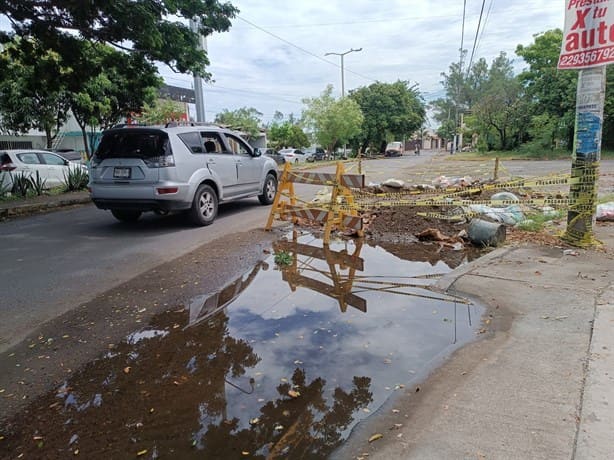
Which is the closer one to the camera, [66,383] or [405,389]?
[405,389]

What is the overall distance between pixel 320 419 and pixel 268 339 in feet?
3.85

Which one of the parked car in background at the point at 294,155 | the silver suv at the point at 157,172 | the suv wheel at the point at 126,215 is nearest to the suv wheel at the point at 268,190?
the silver suv at the point at 157,172

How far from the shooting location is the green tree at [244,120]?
173 ft

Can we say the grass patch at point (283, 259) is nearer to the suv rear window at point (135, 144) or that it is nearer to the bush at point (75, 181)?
the suv rear window at point (135, 144)

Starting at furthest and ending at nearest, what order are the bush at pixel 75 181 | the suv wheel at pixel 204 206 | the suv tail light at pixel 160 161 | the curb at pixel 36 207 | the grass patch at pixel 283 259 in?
the bush at pixel 75 181, the curb at pixel 36 207, the suv wheel at pixel 204 206, the suv tail light at pixel 160 161, the grass patch at pixel 283 259

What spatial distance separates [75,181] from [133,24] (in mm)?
7542

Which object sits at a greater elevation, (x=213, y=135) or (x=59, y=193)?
(x=213, y=135)

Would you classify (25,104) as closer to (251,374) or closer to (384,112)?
(251,374)

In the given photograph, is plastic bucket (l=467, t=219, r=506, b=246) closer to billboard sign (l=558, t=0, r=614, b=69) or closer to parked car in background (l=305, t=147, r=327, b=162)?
billboard sign (l=558, t=0, r=614, b=69)

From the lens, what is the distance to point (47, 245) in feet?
24.1

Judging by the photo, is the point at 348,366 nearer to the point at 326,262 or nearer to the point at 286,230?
the point at 326,262

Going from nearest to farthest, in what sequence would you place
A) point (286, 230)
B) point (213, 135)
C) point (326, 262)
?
point (326, 262) → point (286, 230) → point (213, 135)

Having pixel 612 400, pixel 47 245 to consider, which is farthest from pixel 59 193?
pixel 612 400

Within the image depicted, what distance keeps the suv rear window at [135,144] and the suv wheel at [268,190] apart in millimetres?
3389
